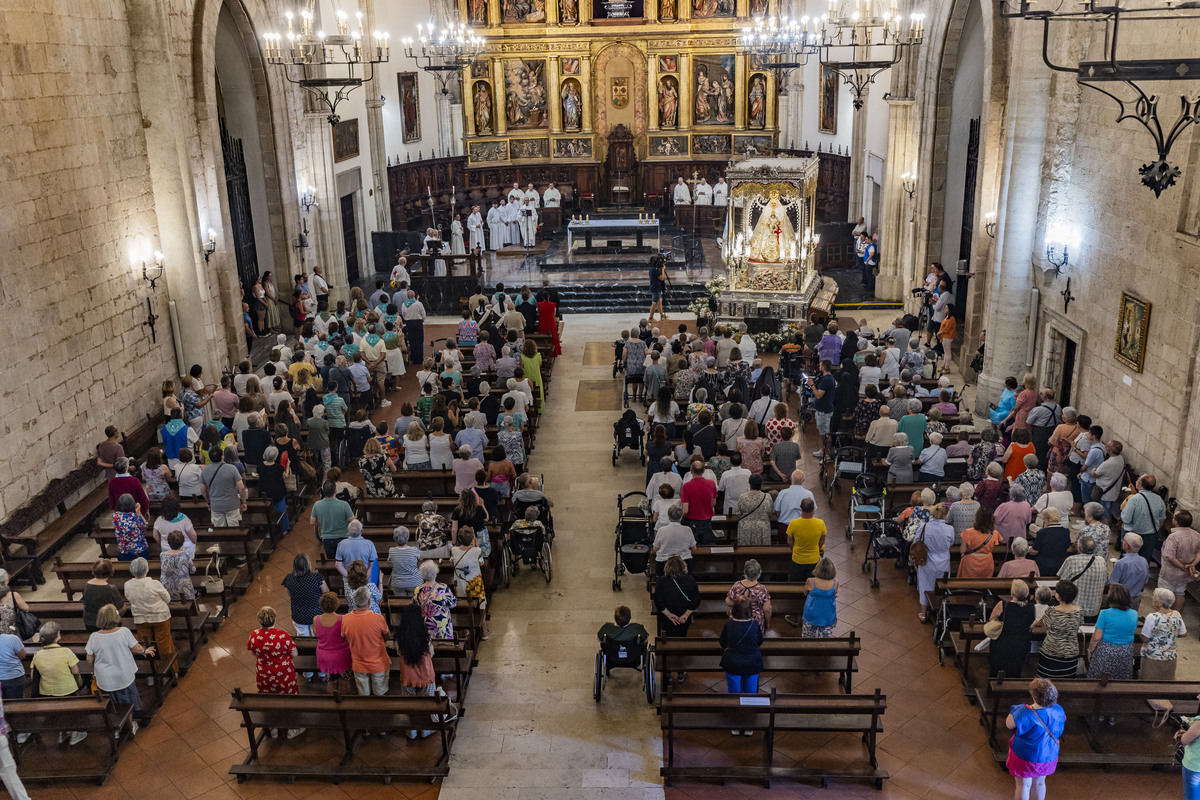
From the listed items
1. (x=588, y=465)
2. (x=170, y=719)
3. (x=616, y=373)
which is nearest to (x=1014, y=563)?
(x=588, y=465)

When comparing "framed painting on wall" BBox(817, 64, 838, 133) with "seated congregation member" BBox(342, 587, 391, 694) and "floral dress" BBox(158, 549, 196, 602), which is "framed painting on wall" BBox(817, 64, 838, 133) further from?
"seated congregation member" BBox(342, 587, 391, 694)

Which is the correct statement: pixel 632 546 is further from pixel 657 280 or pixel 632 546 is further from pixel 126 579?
pixel 657 280

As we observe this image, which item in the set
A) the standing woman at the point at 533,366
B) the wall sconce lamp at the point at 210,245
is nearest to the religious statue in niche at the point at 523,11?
the wall sconce lamp at the point at 210,245

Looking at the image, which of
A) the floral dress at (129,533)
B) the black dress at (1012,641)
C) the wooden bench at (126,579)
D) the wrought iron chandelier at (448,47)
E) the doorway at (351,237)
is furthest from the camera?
the doorway at (351,237)

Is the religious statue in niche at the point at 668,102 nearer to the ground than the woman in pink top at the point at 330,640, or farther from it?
farther from it

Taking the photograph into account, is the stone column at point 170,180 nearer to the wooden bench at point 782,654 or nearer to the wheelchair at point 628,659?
the wheelchair at point 628,659

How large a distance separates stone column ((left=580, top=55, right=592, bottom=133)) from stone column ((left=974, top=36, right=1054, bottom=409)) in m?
18.8

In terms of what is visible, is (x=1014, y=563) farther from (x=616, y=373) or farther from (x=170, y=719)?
(x=616, y=373)

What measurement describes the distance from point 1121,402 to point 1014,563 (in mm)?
4132

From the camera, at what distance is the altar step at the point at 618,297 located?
2412cm

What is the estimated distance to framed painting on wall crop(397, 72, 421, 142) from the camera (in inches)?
1161

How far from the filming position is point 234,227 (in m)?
20.9

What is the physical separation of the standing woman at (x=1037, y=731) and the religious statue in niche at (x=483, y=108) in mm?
28158

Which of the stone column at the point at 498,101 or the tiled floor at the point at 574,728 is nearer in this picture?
the tiled floor at the point at 574,728
